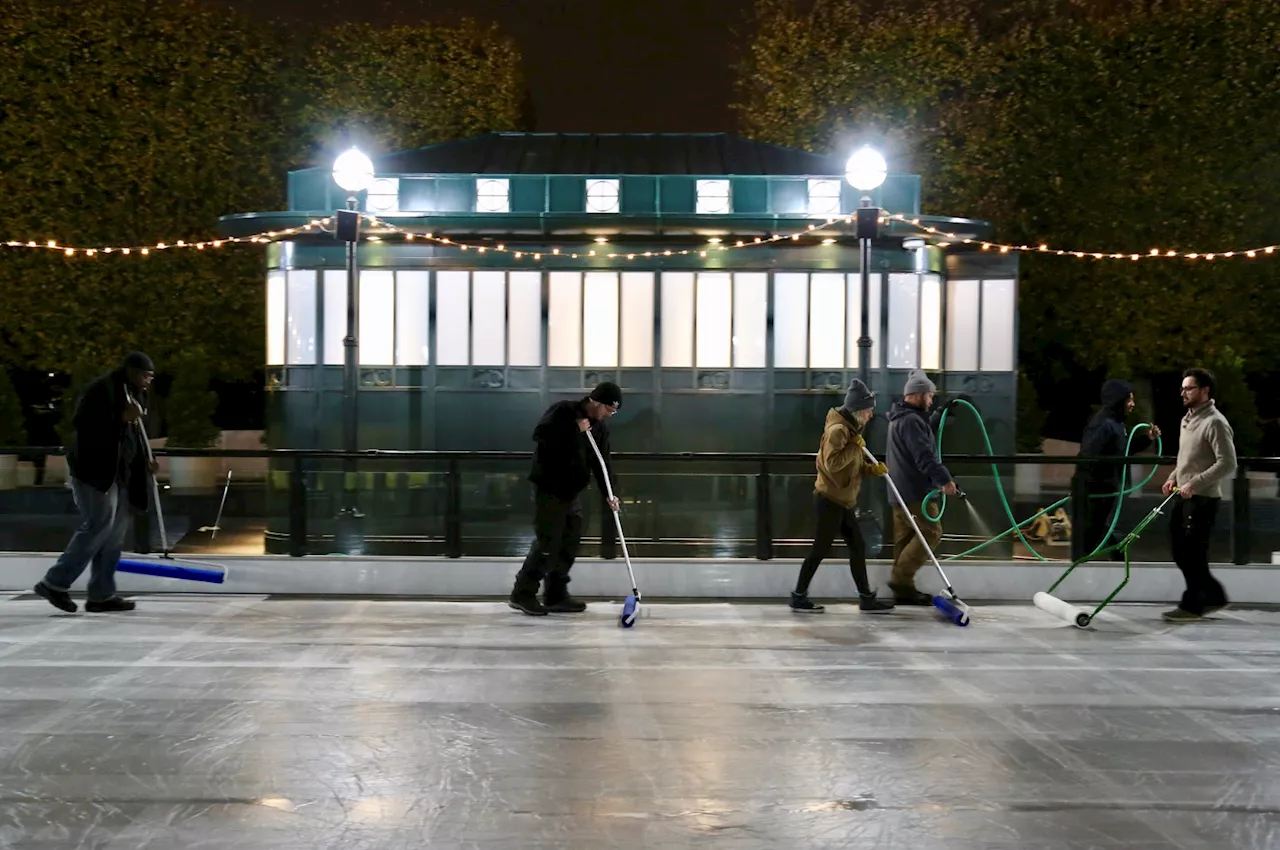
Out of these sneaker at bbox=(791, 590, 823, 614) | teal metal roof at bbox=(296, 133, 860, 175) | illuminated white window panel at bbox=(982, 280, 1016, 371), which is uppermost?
teal metal roof at bbox=(296, 133, 860, 175)

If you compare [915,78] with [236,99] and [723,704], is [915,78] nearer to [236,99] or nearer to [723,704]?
[236,99]

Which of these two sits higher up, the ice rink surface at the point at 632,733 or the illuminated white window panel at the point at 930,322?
the illuminated white window panel at the point at 930,322

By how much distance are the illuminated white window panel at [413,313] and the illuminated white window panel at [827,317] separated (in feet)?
19.0

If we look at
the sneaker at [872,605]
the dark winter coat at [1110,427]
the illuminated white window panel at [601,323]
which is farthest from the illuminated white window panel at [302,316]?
the dark winter coat at [1110,427]

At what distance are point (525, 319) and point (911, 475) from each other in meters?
10.9

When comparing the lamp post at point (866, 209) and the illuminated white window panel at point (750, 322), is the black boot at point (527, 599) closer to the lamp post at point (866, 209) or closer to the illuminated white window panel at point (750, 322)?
the lamp post at point (866, 209)

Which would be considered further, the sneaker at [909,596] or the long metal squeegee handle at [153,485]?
the sneaker at [909,596]

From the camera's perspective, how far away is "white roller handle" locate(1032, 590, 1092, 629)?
35.4 ft

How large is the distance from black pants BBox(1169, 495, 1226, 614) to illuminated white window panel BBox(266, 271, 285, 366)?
14.6 meters

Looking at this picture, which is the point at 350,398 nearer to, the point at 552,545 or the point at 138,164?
the point at 552,545

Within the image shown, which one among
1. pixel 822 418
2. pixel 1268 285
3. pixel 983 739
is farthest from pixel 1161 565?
pixel 1268 285

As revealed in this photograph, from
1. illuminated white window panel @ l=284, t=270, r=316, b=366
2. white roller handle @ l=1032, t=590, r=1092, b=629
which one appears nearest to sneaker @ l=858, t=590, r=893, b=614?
white roller handle @ l=1032, t=590, r=1092, b=629

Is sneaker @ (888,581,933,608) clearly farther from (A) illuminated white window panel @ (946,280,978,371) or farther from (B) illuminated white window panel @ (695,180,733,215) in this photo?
(B) illuminated white window panel @ (695,180,733,215)

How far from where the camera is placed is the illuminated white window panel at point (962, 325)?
74.0 feet
